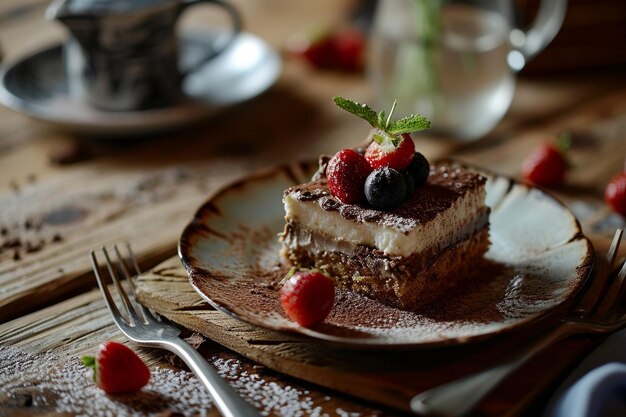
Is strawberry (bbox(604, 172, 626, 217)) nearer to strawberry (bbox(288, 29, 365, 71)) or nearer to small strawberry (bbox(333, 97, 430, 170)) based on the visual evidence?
small strawberry (bbox(333, 97, 430, 170))

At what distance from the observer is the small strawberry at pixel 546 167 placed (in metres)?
2.20

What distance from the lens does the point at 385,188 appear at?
4.84 ft

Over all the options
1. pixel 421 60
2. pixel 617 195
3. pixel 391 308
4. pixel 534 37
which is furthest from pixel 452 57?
A: pixel 391 308

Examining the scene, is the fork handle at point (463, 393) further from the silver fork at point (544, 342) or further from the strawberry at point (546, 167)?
the strawberry at point (546, 167)

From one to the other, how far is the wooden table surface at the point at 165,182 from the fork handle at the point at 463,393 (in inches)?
3.1

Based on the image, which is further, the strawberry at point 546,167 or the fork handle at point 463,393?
the strawberry at point 546,167

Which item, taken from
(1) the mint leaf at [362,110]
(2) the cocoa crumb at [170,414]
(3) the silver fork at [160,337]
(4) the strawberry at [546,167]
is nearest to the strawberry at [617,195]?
(4) the strawberry at [546,167]

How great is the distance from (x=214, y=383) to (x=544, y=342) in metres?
→ 0.54

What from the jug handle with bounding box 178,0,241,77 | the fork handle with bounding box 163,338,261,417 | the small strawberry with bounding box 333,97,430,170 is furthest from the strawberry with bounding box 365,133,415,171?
the jug handle with bounding box 178,0,241,77

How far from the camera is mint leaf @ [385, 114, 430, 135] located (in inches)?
59.4

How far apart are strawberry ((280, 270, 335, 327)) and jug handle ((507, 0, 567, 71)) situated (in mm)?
1295

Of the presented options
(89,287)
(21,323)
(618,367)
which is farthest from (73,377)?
(618,367)

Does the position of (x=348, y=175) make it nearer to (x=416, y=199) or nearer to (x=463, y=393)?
(x=416, y=199)

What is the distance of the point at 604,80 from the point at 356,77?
3.03 ft
